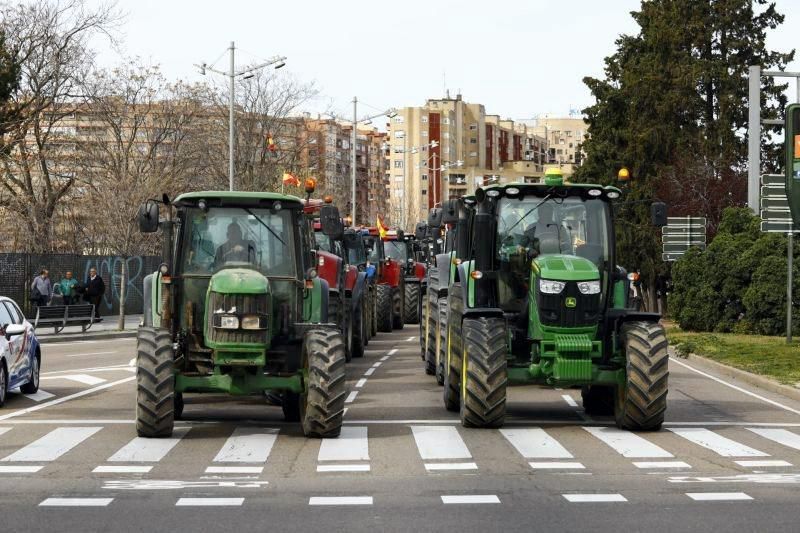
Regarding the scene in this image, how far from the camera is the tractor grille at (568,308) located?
16.4m

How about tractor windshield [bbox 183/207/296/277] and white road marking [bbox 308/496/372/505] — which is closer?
white road marking [bbox 308/496/372/505]

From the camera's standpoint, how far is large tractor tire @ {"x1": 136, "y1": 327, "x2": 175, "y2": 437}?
49.3 feet

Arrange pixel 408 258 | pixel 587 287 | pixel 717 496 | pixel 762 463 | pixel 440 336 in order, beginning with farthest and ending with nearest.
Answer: pixel 408 258, pixel 440 336, pixel 587 287, pixel 762 463, pixel 717 496

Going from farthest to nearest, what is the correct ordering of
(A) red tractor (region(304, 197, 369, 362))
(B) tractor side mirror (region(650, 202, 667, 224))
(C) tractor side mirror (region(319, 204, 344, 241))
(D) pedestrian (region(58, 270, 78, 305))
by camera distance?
(D) pedestrian (region(58, 270, 78, 305))
(A) red tractor (region(304, 197, 369, 362))
(C) tractor side mirror (region(319, 204, 344, 241))
(B) tractor side mirror (region(650, 202, 667, 224))

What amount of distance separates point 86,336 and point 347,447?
2809cm

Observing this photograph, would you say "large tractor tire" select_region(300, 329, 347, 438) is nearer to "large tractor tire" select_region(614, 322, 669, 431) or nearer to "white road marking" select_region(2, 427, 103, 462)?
"white road marking" select_region(2, 427, 103, 462)

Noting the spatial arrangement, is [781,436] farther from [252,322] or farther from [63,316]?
[63,316]

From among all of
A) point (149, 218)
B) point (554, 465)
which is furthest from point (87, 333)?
point (554, 465)

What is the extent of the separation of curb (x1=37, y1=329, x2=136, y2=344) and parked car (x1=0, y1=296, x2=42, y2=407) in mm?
17534

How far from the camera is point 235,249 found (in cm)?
1659

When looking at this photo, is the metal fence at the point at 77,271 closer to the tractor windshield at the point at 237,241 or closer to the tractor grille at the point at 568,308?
the tractor windshield at the point at 237,241

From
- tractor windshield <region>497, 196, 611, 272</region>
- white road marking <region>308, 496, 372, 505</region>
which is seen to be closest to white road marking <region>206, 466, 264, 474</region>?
white road marking <region>308, 496, 372, 505</region>

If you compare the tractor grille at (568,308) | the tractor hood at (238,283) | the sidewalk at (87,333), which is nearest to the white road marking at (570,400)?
the tractor grille at (568,308)

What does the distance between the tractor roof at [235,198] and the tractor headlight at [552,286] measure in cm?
298
